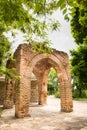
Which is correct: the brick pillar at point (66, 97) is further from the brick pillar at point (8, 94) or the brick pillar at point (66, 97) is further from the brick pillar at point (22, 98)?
the brick pillar at point (8, 94)

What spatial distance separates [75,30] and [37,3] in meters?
8.66

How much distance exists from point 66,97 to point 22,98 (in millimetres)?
3655

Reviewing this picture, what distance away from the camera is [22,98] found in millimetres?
10289

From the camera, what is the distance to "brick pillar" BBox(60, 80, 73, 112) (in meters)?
12.2

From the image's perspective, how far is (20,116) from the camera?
9906 millimetres

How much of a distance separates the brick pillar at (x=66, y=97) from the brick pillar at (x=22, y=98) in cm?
320

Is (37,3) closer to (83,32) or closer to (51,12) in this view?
(51,12)

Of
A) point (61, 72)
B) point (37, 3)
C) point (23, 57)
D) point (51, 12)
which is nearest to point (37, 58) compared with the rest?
point (23, 57)

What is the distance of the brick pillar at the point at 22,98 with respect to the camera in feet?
33.2

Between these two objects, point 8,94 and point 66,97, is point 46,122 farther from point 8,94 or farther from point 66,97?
point 8,94

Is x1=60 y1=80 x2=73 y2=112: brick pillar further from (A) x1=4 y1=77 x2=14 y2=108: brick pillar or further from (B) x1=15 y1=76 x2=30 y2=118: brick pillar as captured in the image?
(A) x1=4 y1=77 x2=14 y2=108: brick pillar

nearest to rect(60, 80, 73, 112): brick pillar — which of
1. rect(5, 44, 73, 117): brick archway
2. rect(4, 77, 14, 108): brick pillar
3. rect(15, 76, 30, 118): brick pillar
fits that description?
rect(5, 44, 73, 117): brick archway

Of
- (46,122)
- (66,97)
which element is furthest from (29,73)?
(46,122)

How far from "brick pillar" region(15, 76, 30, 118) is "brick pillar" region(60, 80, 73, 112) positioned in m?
3.20
